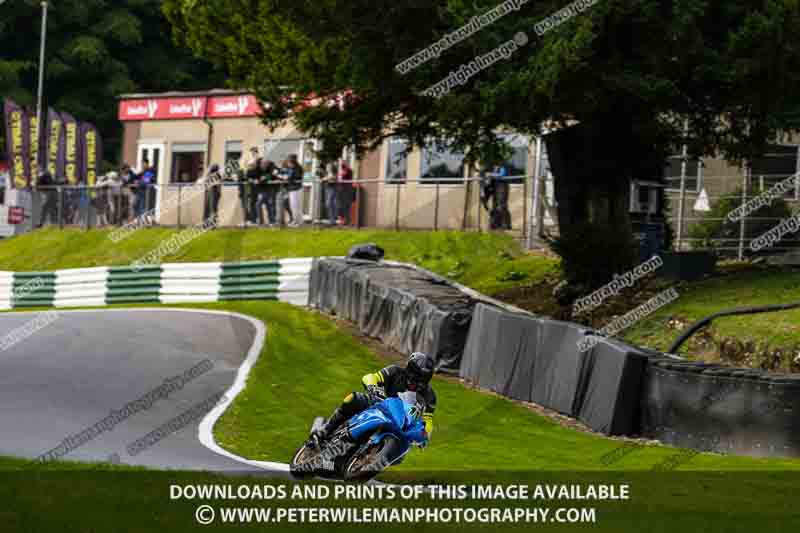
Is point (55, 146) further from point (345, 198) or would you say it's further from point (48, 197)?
point (345, 198)

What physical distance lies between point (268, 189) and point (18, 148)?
12404 mm

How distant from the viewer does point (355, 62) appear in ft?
74.9

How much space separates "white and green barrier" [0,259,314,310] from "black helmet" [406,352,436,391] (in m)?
16.5

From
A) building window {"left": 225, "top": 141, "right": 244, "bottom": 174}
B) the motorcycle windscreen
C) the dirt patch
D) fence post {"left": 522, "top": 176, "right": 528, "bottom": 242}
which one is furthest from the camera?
building window {"left": 225, "top": 141, "right": 244, "bottom": 174}

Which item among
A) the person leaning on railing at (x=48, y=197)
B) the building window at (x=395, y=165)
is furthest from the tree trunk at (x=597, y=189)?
the person leaning on railing at (x=48, y=197)

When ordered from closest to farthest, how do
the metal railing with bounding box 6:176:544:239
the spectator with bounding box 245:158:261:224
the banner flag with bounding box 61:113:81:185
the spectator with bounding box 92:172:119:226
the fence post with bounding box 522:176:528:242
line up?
1. the fence post with bounding box 522:176:528:242
2. the metal railing with bounding box 6:176:544:239
3. the spectator with bounding box 245:158:261:224
4. the spectator with bounding box 92:172:119:226
5. the banner flag with bounding box 61:113:81:185

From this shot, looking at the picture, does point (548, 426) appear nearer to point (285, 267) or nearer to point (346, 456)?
point (346, 456)

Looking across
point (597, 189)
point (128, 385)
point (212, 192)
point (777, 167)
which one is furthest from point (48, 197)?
point (128, 385)

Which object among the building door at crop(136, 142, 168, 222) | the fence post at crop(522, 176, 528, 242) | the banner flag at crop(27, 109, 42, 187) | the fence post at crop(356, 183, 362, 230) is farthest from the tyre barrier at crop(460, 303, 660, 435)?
the banner flag at crop(27, 109, 42, 187)

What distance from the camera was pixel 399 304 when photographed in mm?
22453

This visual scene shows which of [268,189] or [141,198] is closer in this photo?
[268,189]

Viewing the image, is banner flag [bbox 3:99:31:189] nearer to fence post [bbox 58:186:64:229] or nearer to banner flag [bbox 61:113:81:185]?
banner flag [bbox 61:113:81:185]

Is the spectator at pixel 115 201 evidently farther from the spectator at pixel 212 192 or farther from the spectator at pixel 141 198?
the spectator at pixel 212 192

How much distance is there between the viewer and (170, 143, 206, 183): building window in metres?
40.5
